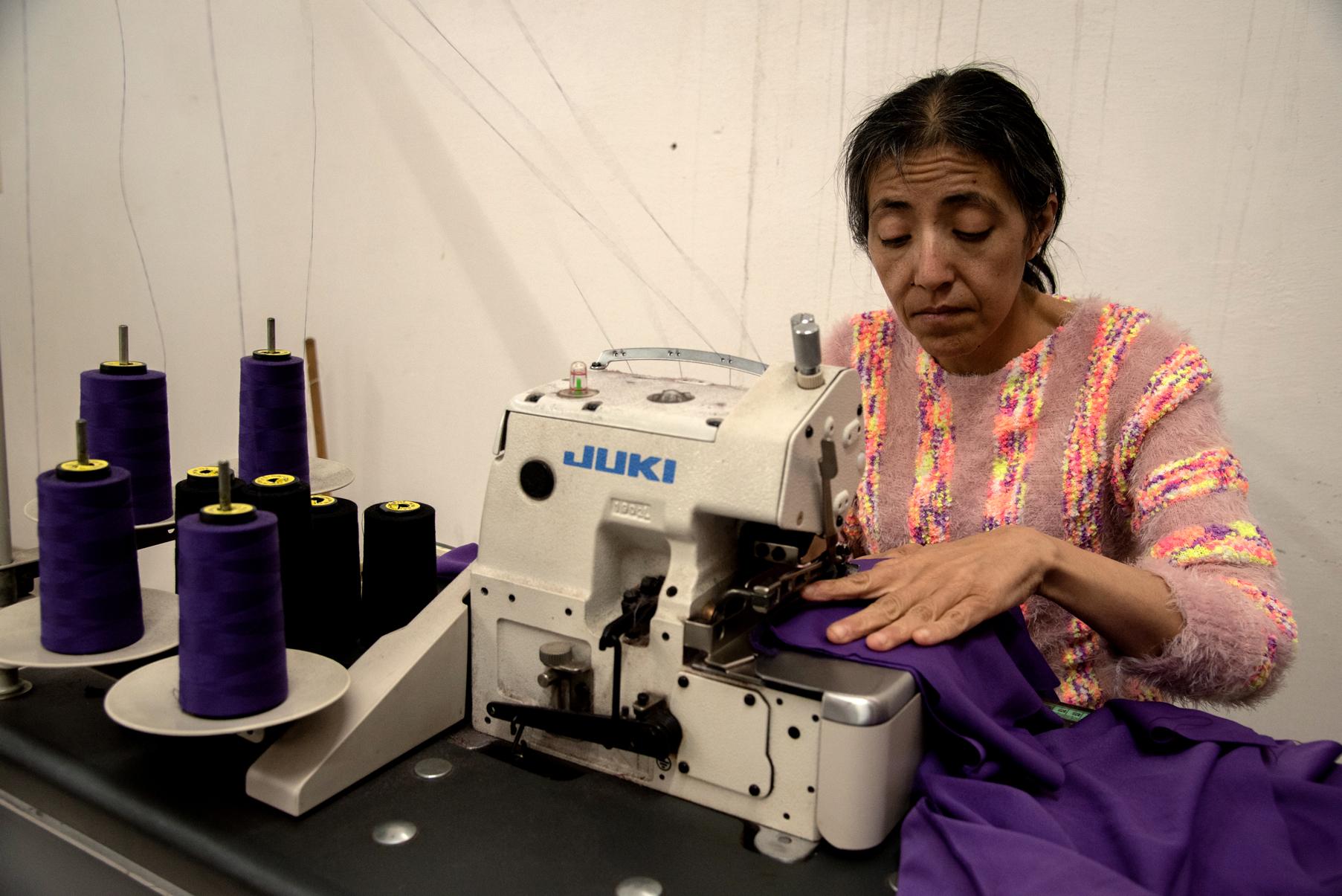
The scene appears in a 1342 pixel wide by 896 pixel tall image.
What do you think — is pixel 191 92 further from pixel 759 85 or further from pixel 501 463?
pixel 501 463

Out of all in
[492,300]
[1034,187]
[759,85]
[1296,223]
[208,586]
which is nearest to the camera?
Answer: [208,586]

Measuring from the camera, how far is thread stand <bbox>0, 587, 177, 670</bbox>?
1100 mm

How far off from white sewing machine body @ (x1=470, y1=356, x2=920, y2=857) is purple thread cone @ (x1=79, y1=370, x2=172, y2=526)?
63cm

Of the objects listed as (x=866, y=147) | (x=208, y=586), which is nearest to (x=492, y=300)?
(x=866, y=147)

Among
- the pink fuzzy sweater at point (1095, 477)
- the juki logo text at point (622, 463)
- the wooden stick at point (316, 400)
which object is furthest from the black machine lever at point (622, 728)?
the wooden stick at point (316, 400)

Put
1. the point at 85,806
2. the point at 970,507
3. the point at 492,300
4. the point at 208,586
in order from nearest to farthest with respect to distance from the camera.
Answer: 1. the point at 208,586
2. the point at 85,806
3. the point at 970,507
4. the point at 492,300

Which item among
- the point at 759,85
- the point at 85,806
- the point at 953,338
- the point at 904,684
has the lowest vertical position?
the point at 85,806

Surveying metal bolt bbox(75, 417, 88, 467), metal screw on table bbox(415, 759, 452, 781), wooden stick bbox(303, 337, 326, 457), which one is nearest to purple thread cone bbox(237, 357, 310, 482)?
metal bolt bbox(75, 417, 88, 467)

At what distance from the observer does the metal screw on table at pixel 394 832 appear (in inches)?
37.8

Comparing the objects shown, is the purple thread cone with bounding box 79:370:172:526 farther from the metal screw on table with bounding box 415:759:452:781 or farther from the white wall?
the white wall

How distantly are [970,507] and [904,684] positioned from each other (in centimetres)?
66

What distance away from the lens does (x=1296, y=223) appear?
1.72m

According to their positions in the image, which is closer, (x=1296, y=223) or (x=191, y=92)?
(x=1296, y=223)

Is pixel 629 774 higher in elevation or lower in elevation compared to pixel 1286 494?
lower
